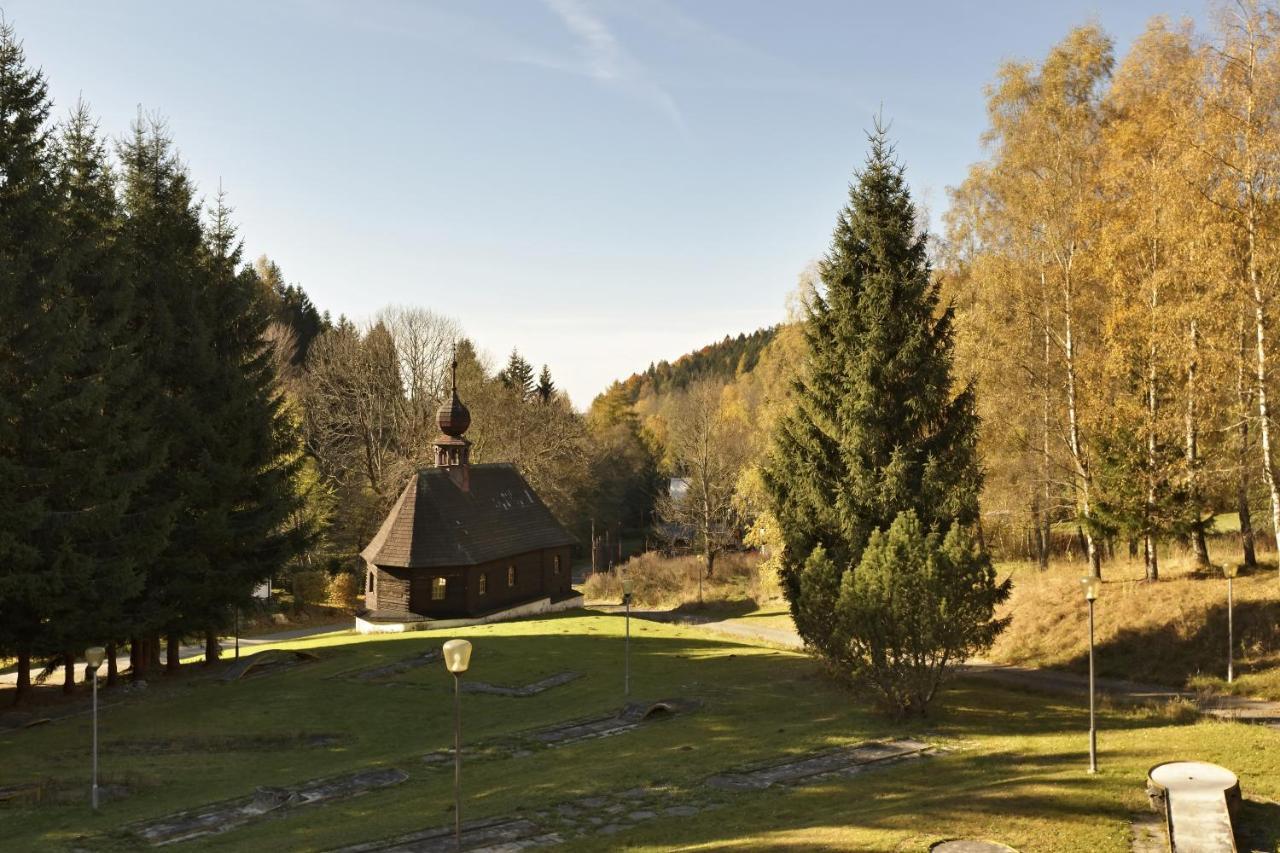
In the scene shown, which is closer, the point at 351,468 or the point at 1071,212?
the point at 1071,212

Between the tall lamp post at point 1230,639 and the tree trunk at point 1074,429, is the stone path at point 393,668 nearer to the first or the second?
the tree trunk at point 1074,429

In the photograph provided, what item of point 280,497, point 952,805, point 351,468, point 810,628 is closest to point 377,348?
point 351,468

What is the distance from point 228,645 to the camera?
41094 mm

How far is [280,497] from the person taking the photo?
2861cm

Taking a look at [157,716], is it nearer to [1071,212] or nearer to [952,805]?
[952,805]

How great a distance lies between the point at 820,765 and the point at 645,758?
3.37m

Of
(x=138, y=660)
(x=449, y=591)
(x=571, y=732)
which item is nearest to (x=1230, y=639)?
(x=571, y=732)

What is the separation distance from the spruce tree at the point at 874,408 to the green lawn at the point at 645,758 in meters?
3.76

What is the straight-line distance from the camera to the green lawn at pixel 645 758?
41.5 feet

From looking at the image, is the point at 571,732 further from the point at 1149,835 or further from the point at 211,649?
the point at 211,649

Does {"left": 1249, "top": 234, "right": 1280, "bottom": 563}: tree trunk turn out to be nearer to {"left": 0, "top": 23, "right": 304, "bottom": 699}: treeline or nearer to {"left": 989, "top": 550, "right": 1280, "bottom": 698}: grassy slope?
{"left": 989, "top": 550, "right": 1280, "bottom": 698}: grassy slope

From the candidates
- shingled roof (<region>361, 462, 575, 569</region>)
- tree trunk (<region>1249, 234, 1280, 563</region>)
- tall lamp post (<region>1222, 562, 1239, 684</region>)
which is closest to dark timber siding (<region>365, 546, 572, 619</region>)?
shingled roof (<region>361, 462, 575, 569</region>)

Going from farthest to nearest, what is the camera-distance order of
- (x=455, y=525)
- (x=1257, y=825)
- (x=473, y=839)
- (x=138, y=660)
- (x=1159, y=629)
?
(x=455, y=525) → (x=138, y=660) → (x=1159, y=629) → (x=473, y=839) → (x=1257, y=825)

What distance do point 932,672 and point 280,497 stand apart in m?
20.5
